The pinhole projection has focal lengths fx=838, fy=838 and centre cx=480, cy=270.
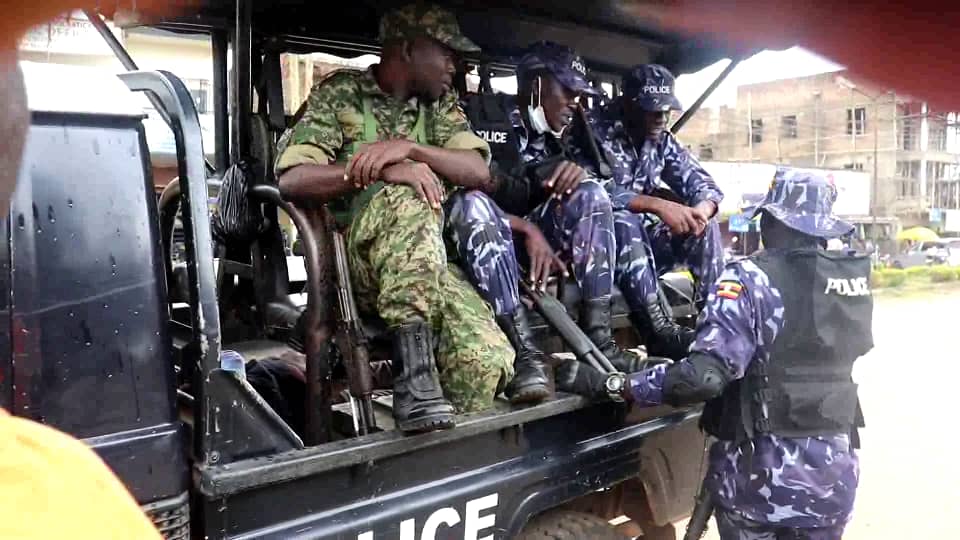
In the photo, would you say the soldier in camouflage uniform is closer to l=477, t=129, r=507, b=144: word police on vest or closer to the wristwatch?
the wristwatch

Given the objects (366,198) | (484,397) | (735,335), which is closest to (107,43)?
(366,198)

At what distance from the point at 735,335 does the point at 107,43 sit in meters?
2.49

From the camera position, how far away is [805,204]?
2607 mm

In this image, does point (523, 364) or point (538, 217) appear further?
point (538, 217)

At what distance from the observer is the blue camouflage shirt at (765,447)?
2514 mm

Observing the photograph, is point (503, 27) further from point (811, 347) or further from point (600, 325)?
point (811, 347)

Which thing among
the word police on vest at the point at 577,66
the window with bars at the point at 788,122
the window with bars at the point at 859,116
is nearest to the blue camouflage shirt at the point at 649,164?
the word police on vest at the point at 577,66

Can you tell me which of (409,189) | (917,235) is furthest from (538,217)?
(917,235)

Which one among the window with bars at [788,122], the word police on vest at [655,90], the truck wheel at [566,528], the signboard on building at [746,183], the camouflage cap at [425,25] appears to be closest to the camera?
the truck wheel at [566,528]

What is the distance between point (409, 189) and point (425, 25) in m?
0.64

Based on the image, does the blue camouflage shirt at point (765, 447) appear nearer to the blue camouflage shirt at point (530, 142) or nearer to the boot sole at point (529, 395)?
the boot sole at point (529, 395)

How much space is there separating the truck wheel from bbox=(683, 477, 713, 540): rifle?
0.34m

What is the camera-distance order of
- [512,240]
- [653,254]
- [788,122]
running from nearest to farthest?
[512,240] < [653,254] < [788,122]

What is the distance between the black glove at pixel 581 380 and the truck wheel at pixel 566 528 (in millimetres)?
370
